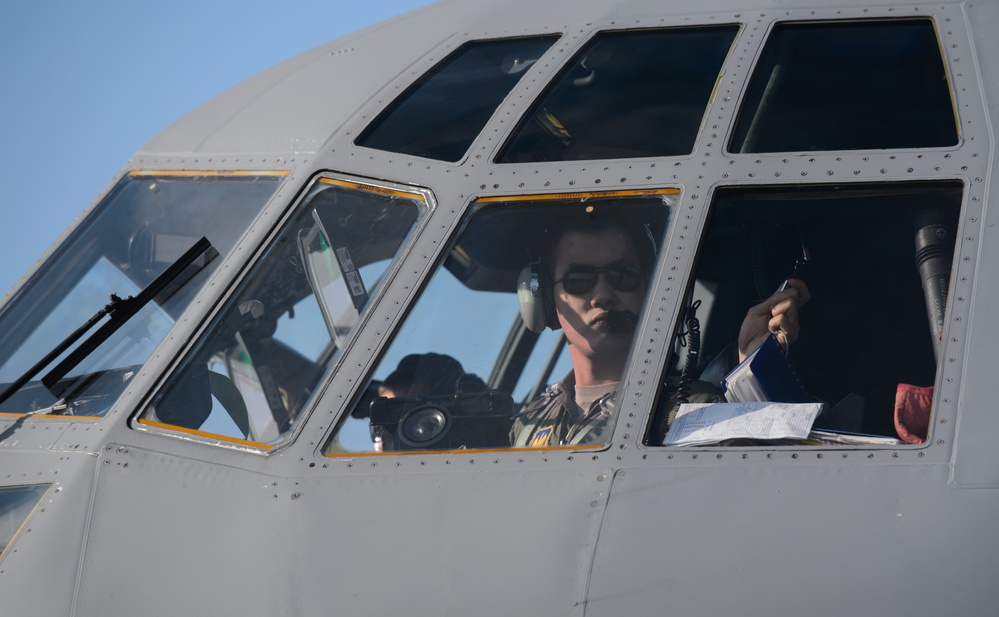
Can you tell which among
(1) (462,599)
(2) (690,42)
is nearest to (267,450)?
(1) (462,599)

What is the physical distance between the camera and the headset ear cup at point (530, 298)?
5.02 metres

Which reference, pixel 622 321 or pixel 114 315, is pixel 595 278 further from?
pixel 114 315

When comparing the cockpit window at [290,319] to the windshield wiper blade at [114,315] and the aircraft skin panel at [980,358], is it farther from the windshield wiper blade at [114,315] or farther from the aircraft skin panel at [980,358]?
the aircraft skin panel at [980,358]

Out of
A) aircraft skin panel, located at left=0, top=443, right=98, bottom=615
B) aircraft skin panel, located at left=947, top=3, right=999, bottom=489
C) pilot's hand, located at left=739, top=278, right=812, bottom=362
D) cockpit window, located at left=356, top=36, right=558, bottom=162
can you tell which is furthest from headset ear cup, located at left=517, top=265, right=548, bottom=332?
aircraft skin panel, located at left=0, top=443, right=98, bottom=615

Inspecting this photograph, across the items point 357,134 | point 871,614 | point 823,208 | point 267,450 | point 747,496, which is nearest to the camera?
point 871,614

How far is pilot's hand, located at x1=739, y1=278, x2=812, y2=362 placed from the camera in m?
4.69

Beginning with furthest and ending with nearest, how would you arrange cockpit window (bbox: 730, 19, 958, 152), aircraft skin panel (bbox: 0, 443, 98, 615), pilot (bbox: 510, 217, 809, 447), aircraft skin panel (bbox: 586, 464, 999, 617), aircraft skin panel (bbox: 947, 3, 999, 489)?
cockpit window (bbox: 730, 19, 958, 152)
pilot (bbox: 510, 217, 809, 447)
aircraft skin panel (bbox: 0, 443, 98, 615)
aircraft skin panel (bbox: 947, 3, 999, 489)
aircraft skin panel (bbox: 586, 464, 999, 617)

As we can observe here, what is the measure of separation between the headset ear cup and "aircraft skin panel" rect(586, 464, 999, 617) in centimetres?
126

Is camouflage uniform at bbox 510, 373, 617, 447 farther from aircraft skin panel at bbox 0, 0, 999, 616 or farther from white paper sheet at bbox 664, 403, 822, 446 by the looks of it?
white paper sheet at bbox 664, 403, 822, 446

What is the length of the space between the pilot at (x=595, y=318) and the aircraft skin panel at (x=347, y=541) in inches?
12.8

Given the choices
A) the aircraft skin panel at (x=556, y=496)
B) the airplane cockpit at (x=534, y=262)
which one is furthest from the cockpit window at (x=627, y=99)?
the aircraft skin panel at (x=556, y=496)

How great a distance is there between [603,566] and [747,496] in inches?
22.3

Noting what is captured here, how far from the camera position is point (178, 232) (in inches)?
219

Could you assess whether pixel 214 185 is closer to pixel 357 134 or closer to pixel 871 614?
pixel 357 134
